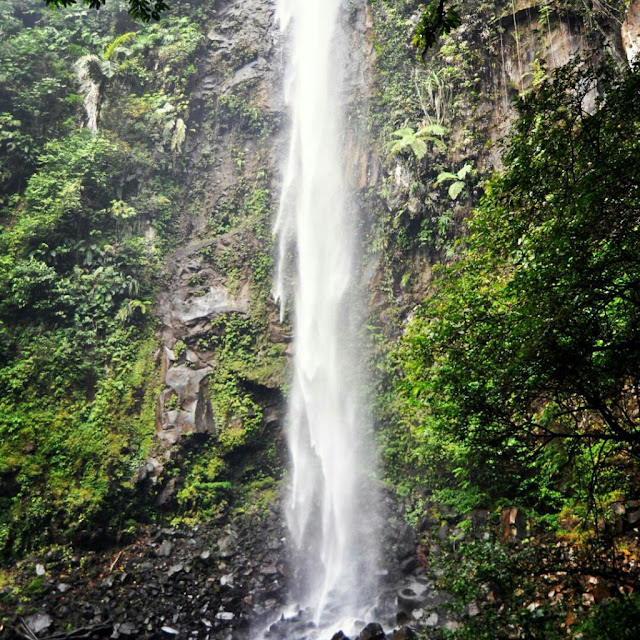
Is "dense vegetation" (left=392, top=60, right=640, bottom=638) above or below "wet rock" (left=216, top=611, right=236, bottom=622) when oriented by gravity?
above

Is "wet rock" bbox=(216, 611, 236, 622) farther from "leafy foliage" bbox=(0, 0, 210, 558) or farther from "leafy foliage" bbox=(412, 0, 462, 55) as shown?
"leafy foliage" bbox=(412, 0, 462, 55)

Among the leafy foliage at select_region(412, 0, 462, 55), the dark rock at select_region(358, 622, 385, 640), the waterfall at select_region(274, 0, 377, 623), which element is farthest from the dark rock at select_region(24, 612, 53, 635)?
A: the leafy foliage at select_region(412, 0, 462, 55)

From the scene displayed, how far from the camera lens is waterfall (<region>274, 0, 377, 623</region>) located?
34.9 ft

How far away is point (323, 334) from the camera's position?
1407cm

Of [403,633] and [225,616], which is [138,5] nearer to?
[403,633]

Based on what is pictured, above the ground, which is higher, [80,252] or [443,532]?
[80,252]

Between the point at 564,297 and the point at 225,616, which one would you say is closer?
the point at 564,297

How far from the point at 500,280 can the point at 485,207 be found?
92 cm

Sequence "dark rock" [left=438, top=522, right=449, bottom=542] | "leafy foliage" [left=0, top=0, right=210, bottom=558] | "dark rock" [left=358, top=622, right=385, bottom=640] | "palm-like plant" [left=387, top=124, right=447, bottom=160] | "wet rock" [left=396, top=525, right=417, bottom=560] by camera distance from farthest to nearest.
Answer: "palm-like plant" [left=387, top=124, right=447, bottom=160] → "leafy foliage" [left=0, top=0, right=210, bottom=558] → "wet rock" [left=396, top=525, right=417, bottom=560] → "dark rock" [left=438, top=522, right=449, bottom=542] → "dark rock" [left=358, top=622, right=385, bottom=640]

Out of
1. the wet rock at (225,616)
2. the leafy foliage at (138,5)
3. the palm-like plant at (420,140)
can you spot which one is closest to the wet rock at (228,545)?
the wet rock at (225,616)

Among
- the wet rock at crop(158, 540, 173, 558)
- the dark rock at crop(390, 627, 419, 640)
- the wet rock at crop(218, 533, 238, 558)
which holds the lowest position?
the dark rock at crop(390, 627, 419, 640)

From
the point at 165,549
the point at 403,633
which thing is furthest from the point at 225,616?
the point at 403,633

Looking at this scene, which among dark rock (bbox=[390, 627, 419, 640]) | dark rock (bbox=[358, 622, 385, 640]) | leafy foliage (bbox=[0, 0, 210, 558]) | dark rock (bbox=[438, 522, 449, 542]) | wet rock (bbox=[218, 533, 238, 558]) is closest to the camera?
dark rock (bbox=[390, 627, 419, 640])

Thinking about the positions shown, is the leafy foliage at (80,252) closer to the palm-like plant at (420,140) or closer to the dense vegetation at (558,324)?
the palm-like plant at (420,140)
